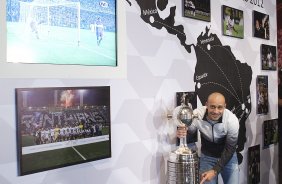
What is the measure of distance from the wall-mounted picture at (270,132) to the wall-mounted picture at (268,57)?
54 cm

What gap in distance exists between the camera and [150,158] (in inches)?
82.4

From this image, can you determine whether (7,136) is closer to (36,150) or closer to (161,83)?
(36,150)

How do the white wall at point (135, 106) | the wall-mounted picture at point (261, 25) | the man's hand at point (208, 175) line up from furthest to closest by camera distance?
the wall-mounted picture at point (261, 25), the man's hand at point (208, 175), the white wall at point (135, 106)

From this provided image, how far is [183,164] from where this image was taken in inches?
76.3

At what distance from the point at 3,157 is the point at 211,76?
1.66 m

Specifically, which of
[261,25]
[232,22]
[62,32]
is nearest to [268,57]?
[261,25]

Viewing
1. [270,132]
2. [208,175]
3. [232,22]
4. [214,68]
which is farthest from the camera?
[270,132]

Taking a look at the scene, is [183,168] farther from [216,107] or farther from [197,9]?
[197,9]

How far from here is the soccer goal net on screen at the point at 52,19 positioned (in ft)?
4.91

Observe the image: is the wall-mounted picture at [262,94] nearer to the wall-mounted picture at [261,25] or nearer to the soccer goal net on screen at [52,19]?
the wall-mounted picture at [261,25]

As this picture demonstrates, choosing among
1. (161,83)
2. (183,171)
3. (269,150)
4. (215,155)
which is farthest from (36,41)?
(269,150)

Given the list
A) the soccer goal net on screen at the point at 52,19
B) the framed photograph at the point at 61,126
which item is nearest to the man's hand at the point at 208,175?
the framed photograph at the point at 61,126

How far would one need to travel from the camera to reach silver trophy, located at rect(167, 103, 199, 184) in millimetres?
1926

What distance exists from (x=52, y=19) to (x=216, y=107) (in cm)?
122
